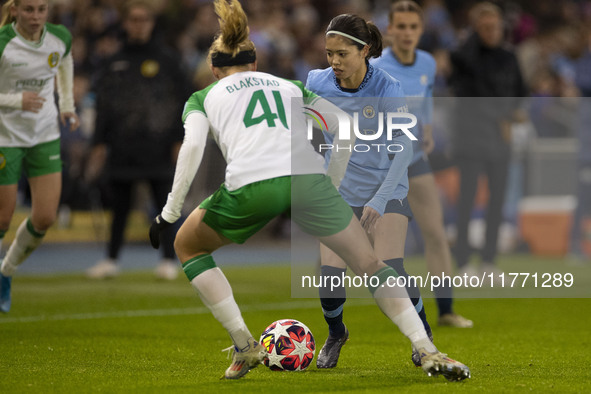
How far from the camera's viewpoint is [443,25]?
68.5ft

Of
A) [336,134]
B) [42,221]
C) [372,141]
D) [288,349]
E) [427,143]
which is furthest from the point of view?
[42,221]

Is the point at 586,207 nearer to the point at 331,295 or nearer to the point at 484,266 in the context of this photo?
the point at 484,266

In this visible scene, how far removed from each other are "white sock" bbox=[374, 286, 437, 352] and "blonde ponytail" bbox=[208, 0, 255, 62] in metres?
1.58

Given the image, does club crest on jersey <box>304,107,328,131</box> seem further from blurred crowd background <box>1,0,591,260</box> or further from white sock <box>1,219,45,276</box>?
blurred crowd background <box>1,0,591,260</box>

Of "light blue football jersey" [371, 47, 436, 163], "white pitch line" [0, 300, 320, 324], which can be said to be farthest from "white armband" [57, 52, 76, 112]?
"light blue football jersey" [371, 47, 436, 163]

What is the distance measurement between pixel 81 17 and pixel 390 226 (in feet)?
35.3

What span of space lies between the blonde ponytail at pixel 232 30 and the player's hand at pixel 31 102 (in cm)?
292

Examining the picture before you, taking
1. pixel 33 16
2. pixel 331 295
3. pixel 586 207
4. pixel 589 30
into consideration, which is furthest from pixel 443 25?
pixel 331 295

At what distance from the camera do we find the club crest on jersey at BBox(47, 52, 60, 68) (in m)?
8.33

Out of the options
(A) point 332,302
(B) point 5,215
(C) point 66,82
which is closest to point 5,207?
(B) point 5,215

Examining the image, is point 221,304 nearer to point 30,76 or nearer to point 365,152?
point 365,152

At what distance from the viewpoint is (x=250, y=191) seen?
5391 millimetres

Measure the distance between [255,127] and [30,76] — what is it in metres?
3.45

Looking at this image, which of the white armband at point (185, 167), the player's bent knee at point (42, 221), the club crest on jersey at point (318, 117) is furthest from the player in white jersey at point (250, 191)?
the player's bent knee at point (42, 221)
